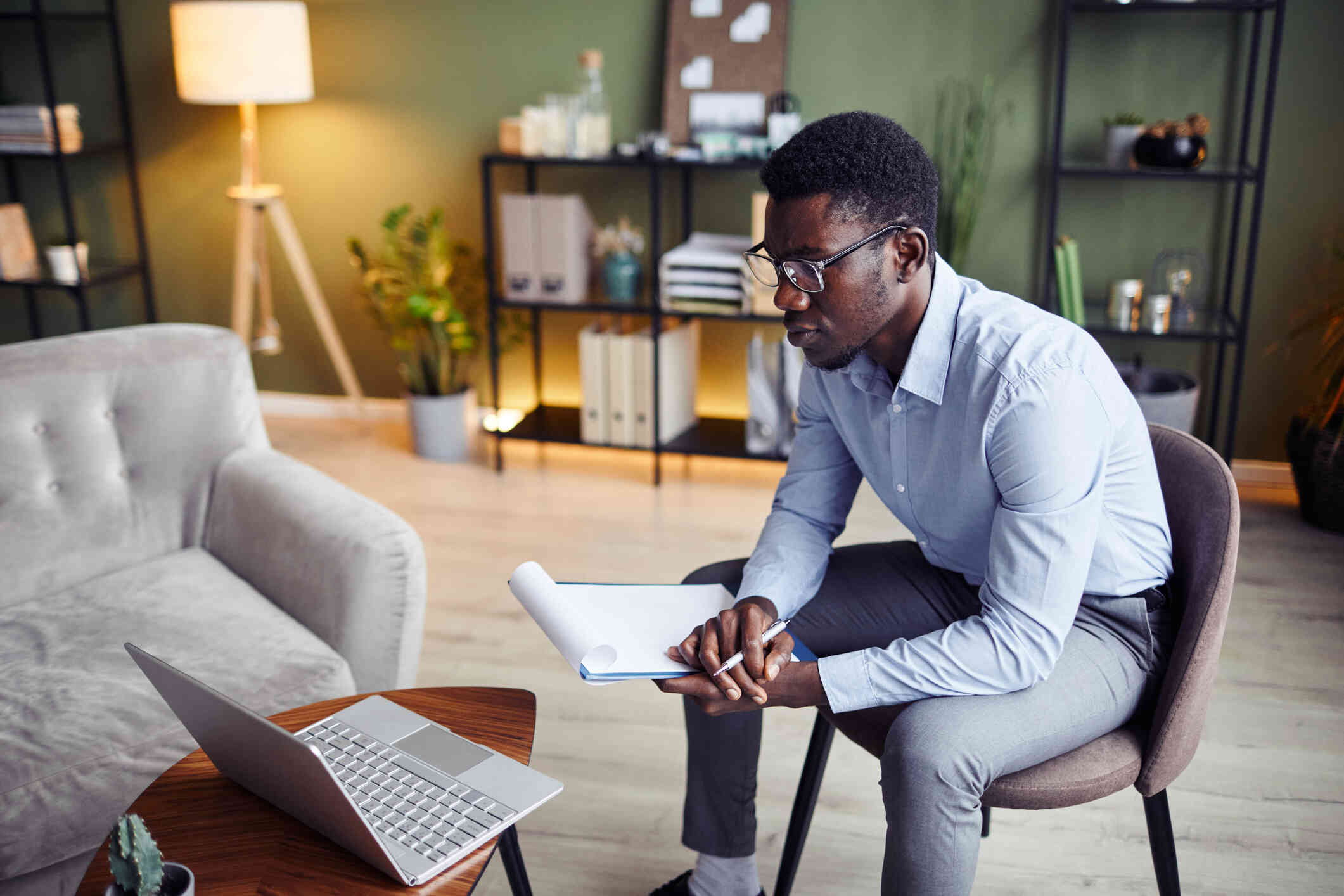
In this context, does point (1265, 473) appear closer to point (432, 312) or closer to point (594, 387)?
point (594, 387)

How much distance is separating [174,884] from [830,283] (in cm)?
92

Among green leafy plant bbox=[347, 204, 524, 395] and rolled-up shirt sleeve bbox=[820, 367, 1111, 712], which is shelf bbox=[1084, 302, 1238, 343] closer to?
green leafy plant bbox=[347, 204, 524, 395]

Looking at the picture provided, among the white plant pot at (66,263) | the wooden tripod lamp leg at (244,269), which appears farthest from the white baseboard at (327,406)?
the white plant pot at (66,263)

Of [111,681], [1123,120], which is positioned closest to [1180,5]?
[1123,120]

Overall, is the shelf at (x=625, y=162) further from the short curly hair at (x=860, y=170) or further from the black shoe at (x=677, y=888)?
the black shoe at (x=677, y=888)

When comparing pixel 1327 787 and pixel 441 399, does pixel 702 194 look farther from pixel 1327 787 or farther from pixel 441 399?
pixel 1327 787

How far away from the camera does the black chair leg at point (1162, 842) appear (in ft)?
4.71

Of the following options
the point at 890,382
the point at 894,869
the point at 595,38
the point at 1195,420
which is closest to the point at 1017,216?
the point at 1195,420

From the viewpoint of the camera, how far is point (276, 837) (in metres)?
1.20

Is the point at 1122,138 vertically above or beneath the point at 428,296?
above

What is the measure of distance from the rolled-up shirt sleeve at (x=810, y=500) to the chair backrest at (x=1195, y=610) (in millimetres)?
455

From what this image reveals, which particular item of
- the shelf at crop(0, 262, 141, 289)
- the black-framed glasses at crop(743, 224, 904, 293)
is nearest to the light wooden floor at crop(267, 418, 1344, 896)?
the black-framed glasses at crop(743, 224, 904, 293)

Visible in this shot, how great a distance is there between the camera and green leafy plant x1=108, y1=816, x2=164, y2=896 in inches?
38.2

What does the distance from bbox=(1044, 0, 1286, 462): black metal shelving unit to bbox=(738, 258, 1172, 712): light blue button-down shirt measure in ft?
6.01
